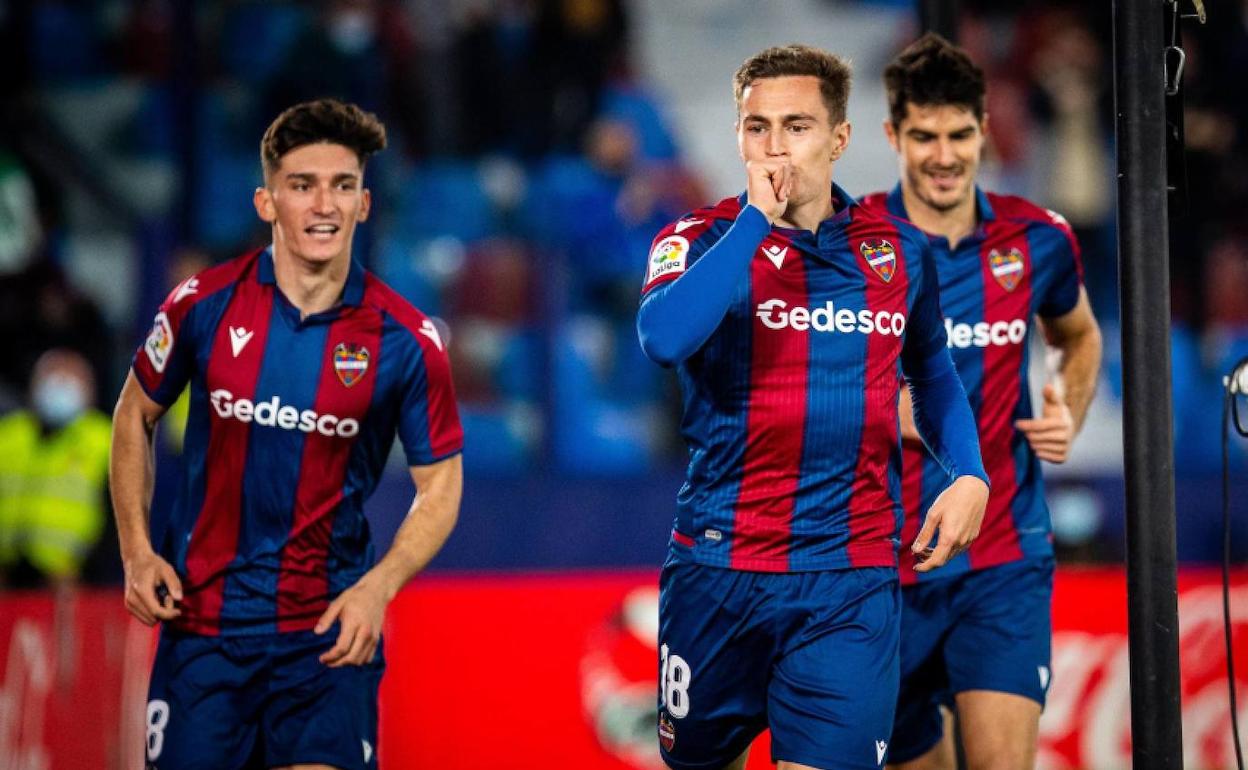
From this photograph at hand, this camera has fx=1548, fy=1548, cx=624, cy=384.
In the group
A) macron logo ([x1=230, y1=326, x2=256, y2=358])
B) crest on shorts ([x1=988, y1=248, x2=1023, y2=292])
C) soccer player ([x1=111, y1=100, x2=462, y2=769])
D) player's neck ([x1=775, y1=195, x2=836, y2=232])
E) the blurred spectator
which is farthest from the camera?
the blurred spectator

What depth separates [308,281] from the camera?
457cm

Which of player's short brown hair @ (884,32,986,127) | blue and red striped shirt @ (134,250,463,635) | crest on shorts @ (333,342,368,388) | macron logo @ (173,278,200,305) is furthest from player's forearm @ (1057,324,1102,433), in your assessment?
macron logo @ (173,278,200,305)

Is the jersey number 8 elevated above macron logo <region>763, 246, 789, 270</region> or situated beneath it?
Result: situated beneath

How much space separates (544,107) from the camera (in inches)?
398

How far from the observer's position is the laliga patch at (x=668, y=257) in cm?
366

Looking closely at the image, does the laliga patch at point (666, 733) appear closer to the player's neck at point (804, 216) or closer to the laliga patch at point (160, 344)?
the player's neck at point (804, 216)

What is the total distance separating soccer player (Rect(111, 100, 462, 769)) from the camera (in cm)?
435

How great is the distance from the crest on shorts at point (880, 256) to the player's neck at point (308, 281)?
159 cm

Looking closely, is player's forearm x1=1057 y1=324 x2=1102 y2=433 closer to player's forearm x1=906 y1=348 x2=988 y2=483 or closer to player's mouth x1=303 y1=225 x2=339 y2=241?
player's forearm x1=906 y1=348 x2=988 y2=483

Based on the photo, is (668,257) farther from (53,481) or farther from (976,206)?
(53,481)

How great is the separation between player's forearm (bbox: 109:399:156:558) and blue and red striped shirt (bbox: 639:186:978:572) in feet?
5.45

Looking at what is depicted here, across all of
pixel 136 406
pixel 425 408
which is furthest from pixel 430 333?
pixel 136 406

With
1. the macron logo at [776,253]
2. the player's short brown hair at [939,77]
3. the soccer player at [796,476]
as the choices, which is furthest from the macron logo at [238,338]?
the player's short brown hair at [939,77]

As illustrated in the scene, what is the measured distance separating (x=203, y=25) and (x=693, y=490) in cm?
812
